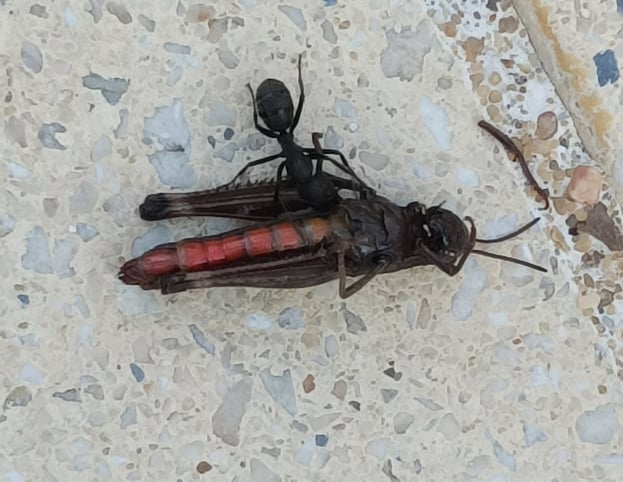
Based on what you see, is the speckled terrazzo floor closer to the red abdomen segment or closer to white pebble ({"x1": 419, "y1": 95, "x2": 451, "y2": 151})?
white pebble ({"x1": 419, "y1": 95, "x2": 451, "y2": 151})

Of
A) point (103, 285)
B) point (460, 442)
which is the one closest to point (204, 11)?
point (103, 285)

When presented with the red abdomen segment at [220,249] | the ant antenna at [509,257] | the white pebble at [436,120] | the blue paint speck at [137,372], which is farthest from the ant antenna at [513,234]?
the blue paint speck at [137,372]

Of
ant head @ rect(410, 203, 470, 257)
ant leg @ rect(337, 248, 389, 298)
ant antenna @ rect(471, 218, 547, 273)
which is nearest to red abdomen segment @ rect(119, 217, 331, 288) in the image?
ant leg @ rect(337, 248, 389, 298)

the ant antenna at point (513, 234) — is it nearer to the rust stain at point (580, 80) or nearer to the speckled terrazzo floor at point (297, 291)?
the speckled terrazzo floor at point (297, 291)

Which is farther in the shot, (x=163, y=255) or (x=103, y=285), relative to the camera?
(x=103, y=285)

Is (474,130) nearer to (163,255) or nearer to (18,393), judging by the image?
(163,255)

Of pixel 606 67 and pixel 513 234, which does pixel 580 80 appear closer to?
Answer: pixel 606 67

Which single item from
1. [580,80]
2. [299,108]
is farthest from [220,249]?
[580,80]
